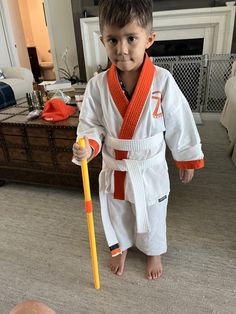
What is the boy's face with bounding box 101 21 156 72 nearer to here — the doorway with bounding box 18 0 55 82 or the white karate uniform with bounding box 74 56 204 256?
the white karate uniform with bounding box 74 56 204 256

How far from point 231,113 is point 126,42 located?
1717 millimetres

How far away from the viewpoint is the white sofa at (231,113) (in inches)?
60.7

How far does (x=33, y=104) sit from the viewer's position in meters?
1.70

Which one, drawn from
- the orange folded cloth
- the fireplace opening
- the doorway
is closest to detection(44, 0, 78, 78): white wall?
the fireplace opening

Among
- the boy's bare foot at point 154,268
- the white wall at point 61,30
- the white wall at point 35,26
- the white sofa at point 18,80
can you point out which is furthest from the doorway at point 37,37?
the boy's bare foot at point 154,268

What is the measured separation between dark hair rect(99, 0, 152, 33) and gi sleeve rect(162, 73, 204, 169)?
20 centimetres

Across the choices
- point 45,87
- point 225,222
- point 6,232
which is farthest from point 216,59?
point 6,232

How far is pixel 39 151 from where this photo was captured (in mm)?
1533

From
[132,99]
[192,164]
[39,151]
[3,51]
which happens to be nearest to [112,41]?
[132,99]

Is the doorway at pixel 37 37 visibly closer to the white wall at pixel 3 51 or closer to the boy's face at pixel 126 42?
the white wall at pixel 3 51

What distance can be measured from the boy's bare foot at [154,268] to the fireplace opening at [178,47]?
2633 millimetres

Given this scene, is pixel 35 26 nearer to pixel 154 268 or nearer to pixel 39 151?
pixel 39 151

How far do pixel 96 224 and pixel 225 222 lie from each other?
26.9 inches

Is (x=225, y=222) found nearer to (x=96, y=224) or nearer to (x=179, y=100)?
(x=96, y=224)
